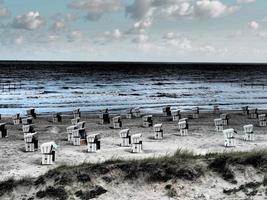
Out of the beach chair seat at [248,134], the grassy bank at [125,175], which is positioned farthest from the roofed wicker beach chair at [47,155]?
the beach chair seat at [248,134]

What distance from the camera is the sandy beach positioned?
2380 centimetres

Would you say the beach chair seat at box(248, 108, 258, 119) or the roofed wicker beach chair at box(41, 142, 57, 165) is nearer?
the roofed wicker beach chair at box(41, 142, 57, 165)

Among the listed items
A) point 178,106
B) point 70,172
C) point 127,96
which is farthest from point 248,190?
point 127,96

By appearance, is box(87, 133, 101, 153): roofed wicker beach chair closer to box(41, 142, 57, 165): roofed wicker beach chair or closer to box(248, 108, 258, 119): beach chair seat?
box(41, 142, 57, 165): roofed wicker beach chair

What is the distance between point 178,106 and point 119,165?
140 feet

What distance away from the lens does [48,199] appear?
1784 centimetres

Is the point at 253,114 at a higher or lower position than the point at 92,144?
lower

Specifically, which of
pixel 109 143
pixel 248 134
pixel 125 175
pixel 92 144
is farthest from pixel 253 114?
pixel 125 175

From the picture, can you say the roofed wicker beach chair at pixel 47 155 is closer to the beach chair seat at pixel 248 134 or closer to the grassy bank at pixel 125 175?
the grassy bank at pixel 125 175

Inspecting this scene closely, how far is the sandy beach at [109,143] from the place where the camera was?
937 inches

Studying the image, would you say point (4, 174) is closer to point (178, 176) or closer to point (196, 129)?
point (178, 176)

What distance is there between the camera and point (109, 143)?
29766mm

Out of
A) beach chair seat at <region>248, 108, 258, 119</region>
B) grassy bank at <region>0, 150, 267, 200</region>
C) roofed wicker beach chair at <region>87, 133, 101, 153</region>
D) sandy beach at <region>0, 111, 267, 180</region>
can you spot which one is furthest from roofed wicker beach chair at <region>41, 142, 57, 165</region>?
beach chair seat at <region>248, 108, 258, 119</region>

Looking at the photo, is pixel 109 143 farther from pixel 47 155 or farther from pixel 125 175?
pixel 125 175
